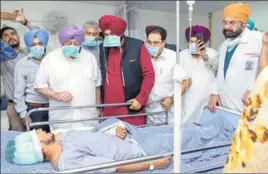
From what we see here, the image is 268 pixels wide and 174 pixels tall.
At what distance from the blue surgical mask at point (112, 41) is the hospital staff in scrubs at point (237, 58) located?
2.68 ft

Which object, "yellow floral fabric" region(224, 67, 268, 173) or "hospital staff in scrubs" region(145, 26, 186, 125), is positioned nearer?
"yellow floral fabric" region(224, 67, 268, 173)

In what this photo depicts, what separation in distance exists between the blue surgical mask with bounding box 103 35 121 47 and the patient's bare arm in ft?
3.47

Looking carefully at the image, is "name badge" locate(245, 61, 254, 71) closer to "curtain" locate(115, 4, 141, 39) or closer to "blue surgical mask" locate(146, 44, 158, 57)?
"blue surgical mask" locate(146, 44, 158, 57)

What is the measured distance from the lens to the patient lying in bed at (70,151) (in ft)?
4.94

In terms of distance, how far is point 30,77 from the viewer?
2.32 m

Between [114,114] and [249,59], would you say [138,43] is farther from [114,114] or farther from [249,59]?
[249,59]

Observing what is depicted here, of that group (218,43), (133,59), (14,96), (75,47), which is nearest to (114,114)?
(133,59)

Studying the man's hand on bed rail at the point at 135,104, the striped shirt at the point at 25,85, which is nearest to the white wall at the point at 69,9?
the striped shirt at the point at 25,85

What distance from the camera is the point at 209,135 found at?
1992 mm

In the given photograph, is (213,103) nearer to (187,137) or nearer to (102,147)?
(187,137)

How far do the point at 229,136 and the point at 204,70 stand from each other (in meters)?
0.61

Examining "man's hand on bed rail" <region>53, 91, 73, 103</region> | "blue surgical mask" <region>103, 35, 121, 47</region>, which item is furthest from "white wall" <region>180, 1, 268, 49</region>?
"man's hand on bed rail" <region>53, 91, 73, 103</region>

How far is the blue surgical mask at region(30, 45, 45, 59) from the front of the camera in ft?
7.26

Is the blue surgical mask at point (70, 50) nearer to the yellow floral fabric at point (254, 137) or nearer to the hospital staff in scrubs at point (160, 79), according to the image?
the hospital staff in scrubs at point (160, 79)
